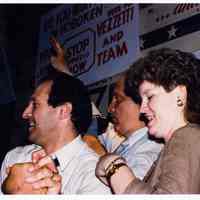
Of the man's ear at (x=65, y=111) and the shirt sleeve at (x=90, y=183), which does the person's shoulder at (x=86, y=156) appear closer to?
the shirt sleeve at (x=90, y=183)

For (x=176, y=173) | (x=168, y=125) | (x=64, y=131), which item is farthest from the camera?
(x=64, y=131)

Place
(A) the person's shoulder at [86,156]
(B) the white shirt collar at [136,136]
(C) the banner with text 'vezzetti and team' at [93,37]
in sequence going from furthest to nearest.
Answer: (C) the banner with text 'vezzetti and team' at [93,37], (B) the white shirt collar at [136,136], (A) the person's shoulder at [86,156]

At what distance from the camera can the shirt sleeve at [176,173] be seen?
2.70 ft

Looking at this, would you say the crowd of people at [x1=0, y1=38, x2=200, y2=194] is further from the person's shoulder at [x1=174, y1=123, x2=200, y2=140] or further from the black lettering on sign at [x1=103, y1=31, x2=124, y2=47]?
the black lettering on sign at [x1=103, y1=31, x2=124, y2=47]

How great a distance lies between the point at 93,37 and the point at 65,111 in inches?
22.8

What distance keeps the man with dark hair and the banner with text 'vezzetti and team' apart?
1.15 feet

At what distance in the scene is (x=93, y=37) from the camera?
6.32ft

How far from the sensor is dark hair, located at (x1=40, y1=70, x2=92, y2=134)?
1444 mm

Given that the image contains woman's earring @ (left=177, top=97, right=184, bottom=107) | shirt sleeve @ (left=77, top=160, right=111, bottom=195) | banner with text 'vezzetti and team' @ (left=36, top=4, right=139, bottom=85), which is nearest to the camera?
woman's earring @ (left=177, top=97, right=184, bottom=107)

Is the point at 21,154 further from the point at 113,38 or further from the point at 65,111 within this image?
the point at 113,38

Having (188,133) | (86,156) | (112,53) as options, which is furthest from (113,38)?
(188,133)

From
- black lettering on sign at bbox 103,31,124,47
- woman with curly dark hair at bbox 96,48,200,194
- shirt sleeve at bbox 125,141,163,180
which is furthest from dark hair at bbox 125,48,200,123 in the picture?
black lettering on sign at bbox 103,31,124,47

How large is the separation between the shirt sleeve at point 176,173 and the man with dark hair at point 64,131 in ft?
0.98

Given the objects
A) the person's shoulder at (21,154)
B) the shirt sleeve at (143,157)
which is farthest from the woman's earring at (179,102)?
the person's shoulder at (21,154)
